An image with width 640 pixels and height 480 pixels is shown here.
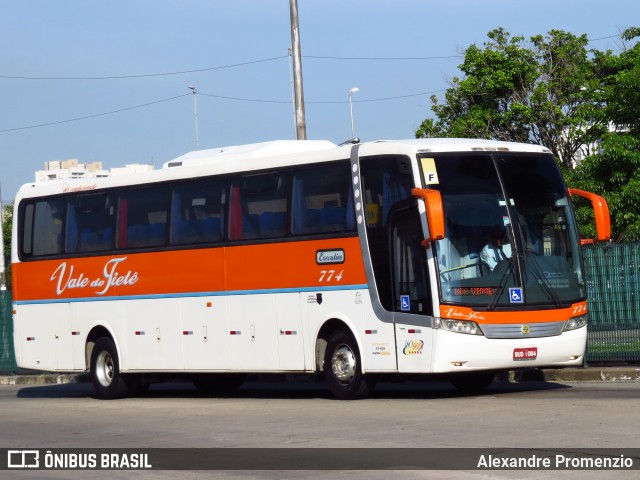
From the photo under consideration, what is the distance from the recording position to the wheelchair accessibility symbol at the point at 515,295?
1630 centimetres

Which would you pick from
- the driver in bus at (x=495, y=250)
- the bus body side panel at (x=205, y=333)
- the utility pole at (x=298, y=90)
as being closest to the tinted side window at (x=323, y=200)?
the driver in bus at (x=495, y=250)

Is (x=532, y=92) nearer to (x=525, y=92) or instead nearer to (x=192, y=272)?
(x=525, y=92)

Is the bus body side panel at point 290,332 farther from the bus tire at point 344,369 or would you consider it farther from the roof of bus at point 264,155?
the roof of bus at point 264,155

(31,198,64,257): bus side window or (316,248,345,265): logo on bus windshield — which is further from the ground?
(31,198,64,257): bus side window

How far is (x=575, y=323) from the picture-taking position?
55.2 ft

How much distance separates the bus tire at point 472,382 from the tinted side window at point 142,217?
512cm

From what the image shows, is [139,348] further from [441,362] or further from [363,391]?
[441,362]

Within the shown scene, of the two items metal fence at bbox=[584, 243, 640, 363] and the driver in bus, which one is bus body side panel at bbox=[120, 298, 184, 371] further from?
metal fence at bbox=[584, 243, 640, 363]

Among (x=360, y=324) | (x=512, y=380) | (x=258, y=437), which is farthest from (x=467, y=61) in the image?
(x=258, y=437)

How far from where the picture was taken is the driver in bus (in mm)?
16359

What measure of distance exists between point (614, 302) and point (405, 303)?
541 cm

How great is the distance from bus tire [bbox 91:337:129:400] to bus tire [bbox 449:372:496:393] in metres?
5.91

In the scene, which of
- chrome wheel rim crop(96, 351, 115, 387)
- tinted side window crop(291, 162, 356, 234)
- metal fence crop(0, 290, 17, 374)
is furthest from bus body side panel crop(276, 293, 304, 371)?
metal fence crop(0, 290, 17, 374)

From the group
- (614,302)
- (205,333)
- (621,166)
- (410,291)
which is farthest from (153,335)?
(621,166)
